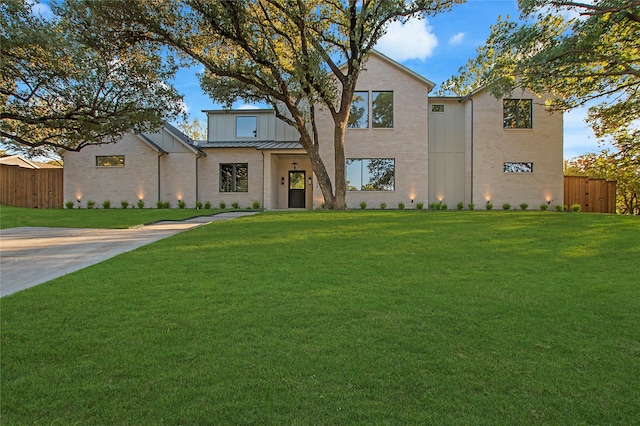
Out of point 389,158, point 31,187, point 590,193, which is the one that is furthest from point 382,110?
point 31,187

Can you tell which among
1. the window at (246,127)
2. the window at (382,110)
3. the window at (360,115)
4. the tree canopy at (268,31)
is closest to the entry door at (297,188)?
the window at (246,127)

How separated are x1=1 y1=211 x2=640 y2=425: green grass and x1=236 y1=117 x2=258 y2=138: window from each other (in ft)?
53.9

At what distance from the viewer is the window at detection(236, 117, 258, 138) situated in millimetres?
21719

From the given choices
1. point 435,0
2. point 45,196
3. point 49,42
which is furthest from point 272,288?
point 45,196

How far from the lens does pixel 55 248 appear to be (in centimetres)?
795

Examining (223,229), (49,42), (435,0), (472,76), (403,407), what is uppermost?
(472,76)

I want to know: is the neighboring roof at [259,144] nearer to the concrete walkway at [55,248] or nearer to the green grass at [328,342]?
the concrete walkway at [55,248]

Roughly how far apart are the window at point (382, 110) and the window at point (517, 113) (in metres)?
6.02

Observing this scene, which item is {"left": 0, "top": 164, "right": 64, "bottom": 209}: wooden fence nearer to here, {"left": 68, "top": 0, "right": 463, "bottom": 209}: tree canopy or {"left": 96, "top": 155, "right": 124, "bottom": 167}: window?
{"left": 96, "top": 155, "right": 124, "bottom": 167}: window

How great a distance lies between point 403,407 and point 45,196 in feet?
83.2

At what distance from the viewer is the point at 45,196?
69.8 ft

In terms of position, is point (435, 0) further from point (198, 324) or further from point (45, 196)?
point (45, 196)

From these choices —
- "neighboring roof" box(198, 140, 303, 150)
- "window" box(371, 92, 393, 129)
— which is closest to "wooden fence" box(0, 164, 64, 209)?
"neighboring roof" box(198, 140, 303, 150)

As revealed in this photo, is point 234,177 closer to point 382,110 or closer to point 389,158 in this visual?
point 389,158
